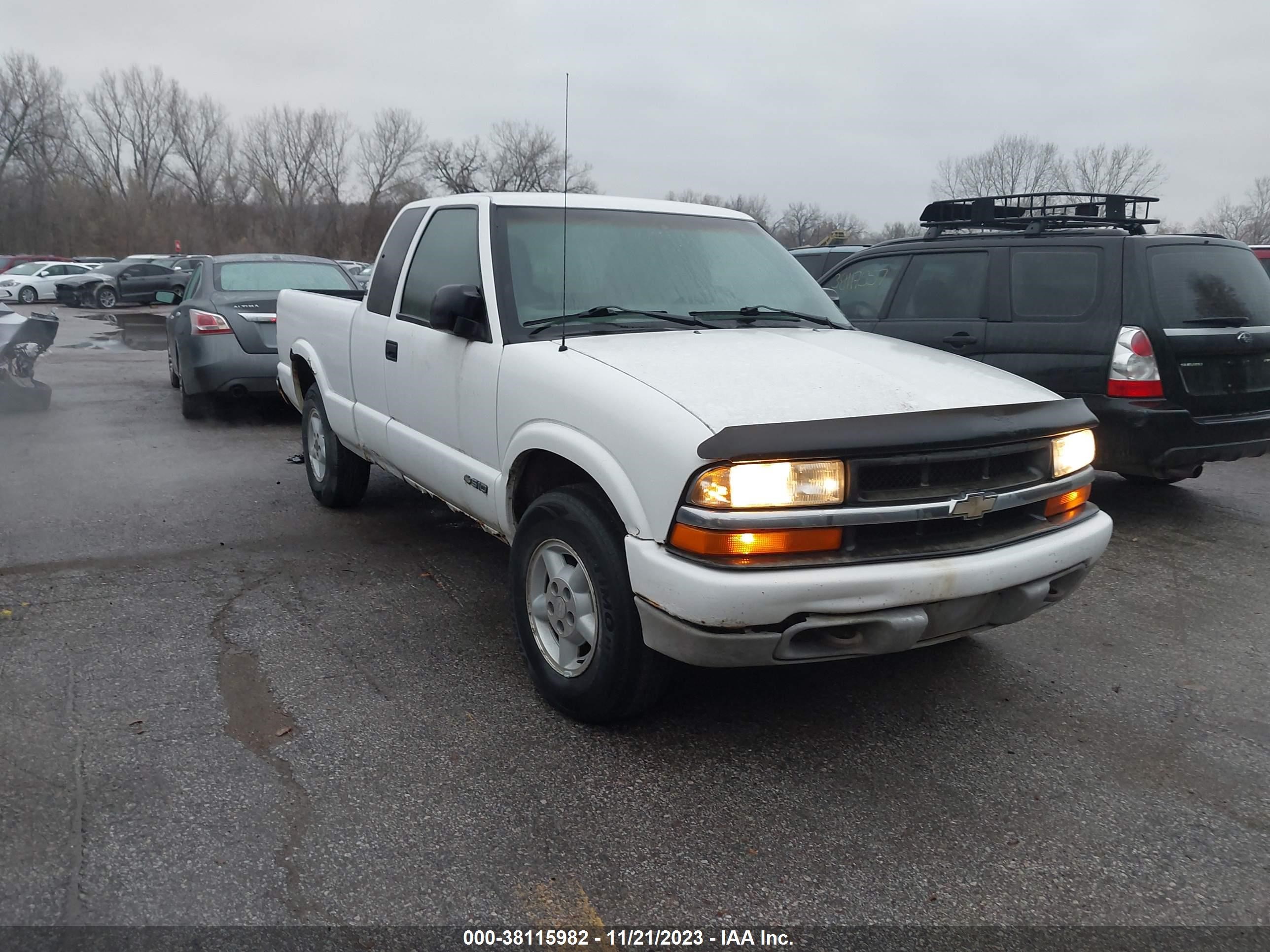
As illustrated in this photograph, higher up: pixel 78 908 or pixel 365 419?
pixel 365 419

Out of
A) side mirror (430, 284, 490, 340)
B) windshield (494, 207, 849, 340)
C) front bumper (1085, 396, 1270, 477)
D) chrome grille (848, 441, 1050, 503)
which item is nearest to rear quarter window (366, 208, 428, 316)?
windshield (494, 207, 849, 340)

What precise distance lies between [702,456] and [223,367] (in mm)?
7293

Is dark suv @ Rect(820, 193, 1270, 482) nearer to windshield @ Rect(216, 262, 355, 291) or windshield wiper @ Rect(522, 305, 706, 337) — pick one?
windshield wiper @ Rect(522, 305, 706, 337)

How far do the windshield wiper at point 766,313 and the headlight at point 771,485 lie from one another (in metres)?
1.36

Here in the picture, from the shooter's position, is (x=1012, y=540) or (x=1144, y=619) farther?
(x=1144, y=619)

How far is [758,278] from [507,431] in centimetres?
Answer: 146

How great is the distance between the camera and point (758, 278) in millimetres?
4410

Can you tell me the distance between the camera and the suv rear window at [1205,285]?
18.9 ft

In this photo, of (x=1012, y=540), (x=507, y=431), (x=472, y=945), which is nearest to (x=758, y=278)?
(x=507, y=431)

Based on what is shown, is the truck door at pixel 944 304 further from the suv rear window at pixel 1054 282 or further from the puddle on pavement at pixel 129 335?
the puddle on pavement at pixel 129 335

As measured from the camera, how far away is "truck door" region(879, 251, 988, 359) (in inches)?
255

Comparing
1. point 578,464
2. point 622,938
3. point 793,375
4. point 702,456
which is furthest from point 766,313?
point 622,938

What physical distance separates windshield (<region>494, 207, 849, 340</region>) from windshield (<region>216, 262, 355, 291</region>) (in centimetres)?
559

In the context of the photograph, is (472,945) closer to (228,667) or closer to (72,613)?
(228,667)
